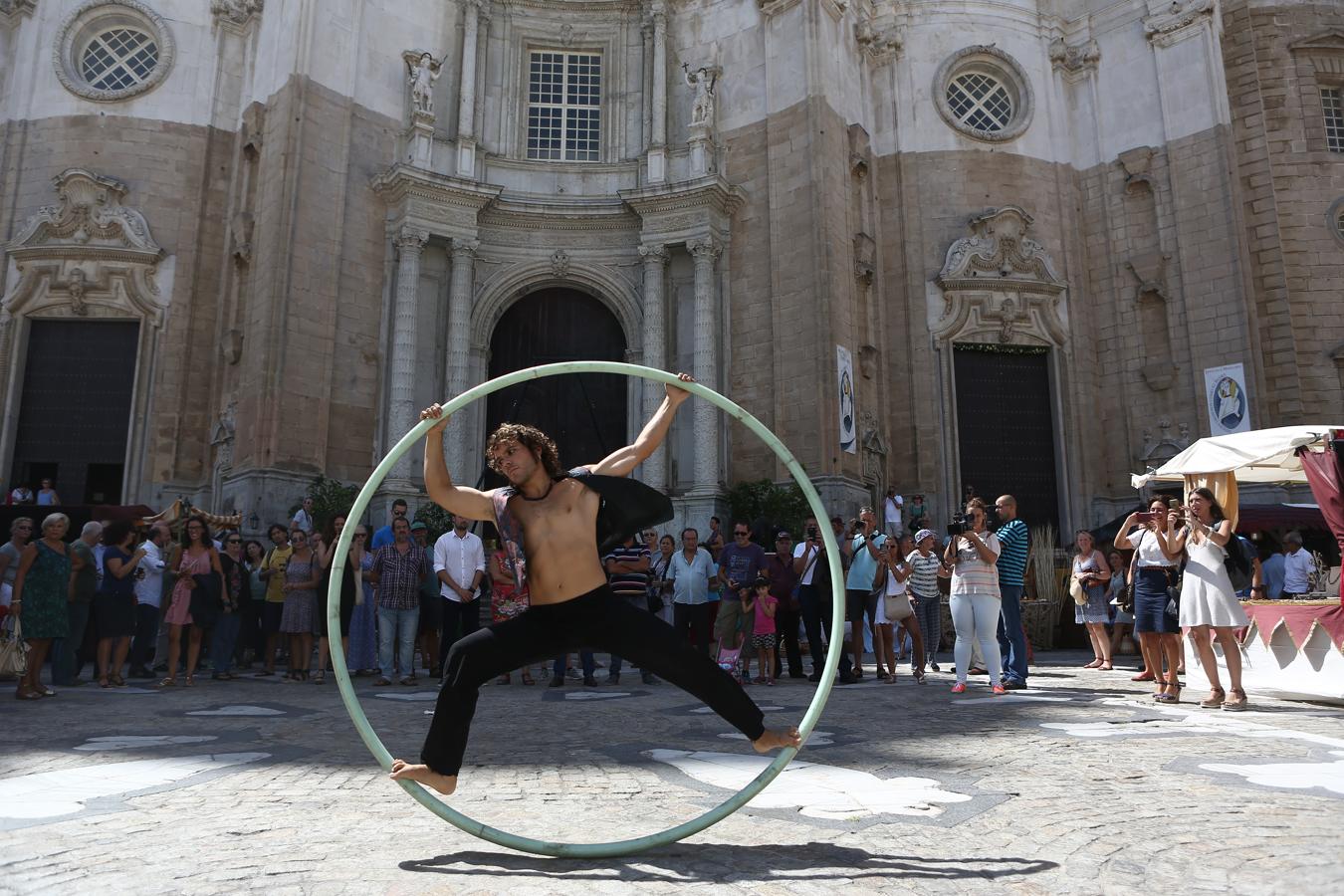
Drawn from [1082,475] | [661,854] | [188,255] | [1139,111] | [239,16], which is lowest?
[661,854]

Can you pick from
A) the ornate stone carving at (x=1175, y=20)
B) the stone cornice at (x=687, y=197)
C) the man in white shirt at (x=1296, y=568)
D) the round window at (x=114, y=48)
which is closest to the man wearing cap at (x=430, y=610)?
the stone cornice at (x=687, y=197)

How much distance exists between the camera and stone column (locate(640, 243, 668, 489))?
21984 mm

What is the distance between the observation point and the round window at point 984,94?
84.0 ft

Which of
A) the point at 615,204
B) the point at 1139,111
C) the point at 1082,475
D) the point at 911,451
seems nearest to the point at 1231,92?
the point at 1139,111

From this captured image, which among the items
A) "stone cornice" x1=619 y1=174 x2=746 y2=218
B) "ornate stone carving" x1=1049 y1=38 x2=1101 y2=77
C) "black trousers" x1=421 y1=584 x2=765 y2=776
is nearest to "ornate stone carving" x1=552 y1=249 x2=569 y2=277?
"stone cornice" x1=619 y1=174 x2=746 y2=218

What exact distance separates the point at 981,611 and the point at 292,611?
27.5 ft

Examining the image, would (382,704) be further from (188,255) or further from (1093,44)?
(1093,44)

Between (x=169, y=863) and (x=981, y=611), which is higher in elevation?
(x=981, y=611)

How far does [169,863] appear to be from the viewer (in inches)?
137

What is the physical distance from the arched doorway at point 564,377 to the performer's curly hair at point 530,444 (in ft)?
59.0

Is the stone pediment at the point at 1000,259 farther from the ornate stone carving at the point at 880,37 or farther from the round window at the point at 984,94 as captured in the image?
the ornate stone carving at the point at 880,37

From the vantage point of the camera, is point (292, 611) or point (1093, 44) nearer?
point (292, 611)

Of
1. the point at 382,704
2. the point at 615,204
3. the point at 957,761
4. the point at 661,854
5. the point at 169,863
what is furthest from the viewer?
the point at 615,204

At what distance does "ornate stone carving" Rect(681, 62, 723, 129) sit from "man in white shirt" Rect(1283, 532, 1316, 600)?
49.7 feet
